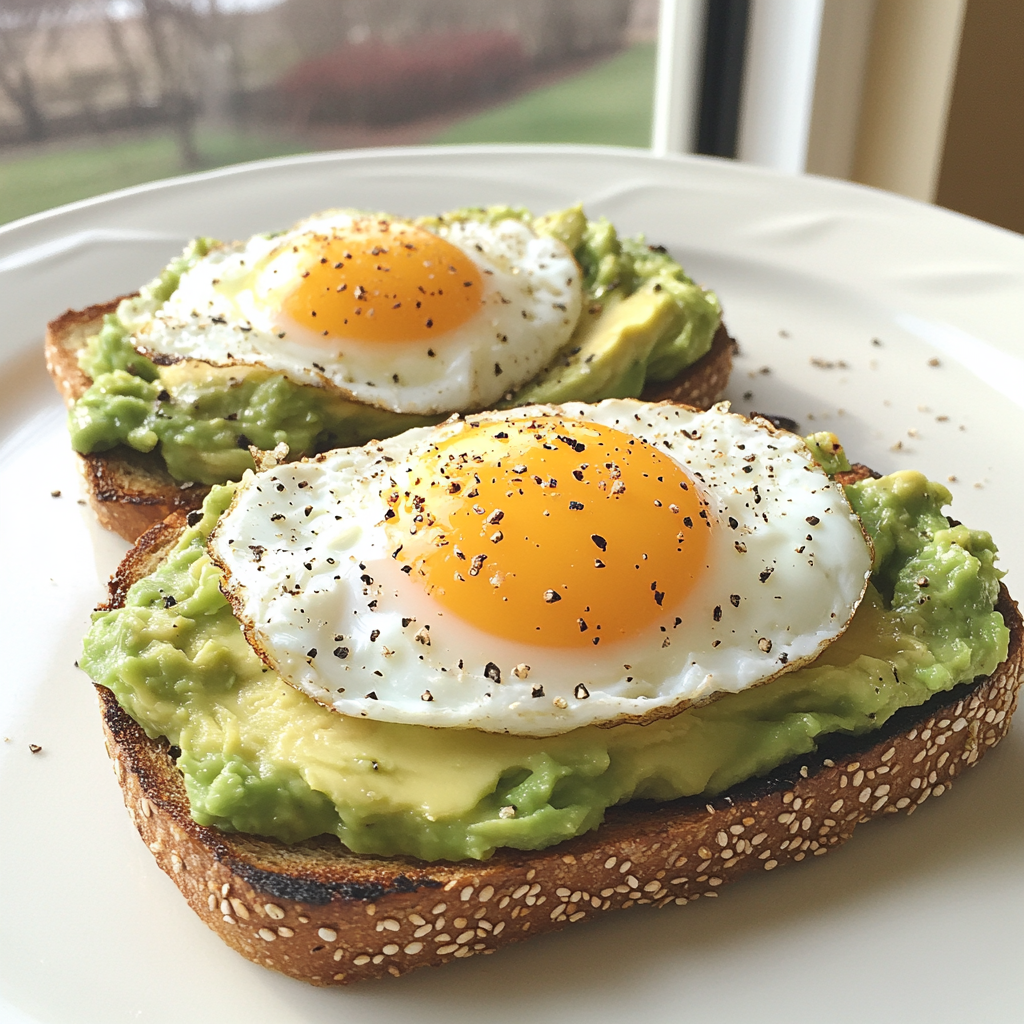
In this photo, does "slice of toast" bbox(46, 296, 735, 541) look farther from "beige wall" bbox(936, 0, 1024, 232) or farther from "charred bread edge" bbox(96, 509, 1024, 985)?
"beige wall" bbox(936, 0, 1024, 232)

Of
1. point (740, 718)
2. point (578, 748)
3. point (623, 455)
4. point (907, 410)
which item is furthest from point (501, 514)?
point (907, 410)

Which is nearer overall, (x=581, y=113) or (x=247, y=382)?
(x=247, y=382)

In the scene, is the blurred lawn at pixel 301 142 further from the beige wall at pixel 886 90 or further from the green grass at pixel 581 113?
the beige wall at pixel 886 90

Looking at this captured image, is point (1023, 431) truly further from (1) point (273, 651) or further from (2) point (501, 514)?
(1) point (273, 651)

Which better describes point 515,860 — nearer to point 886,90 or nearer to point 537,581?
point 537,581

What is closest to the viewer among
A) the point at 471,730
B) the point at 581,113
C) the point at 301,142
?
the point at 471,730

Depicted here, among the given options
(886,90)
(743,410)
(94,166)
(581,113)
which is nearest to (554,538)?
(743,410)

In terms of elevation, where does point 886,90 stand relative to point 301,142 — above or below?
above
